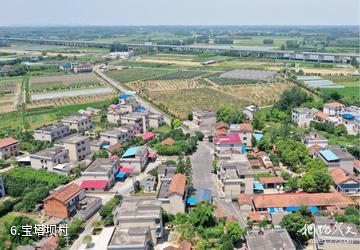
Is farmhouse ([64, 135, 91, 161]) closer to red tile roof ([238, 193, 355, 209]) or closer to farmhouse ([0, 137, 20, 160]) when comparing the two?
farmhouse ([0, 137, 20, 160])

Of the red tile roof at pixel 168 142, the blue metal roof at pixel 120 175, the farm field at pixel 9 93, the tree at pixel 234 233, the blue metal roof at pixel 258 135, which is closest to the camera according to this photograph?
the tree at pixel 234 233

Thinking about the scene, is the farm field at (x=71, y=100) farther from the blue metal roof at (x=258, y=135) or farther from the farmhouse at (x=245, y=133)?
the farmhouse at (x=245, y=133)

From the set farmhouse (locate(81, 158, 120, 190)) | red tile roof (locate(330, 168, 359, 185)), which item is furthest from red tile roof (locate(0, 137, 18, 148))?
red tile roof (locate(330, 168, 359, 185))

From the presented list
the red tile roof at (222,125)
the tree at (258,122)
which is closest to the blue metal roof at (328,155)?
the tree at (258,122)

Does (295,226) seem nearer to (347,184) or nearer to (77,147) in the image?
(347,184)

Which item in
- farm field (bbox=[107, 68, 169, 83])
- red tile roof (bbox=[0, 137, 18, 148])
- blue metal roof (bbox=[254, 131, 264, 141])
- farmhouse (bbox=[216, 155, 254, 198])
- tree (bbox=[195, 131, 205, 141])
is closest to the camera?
farmhouse (bbox=[216, 155, 254, 198])
